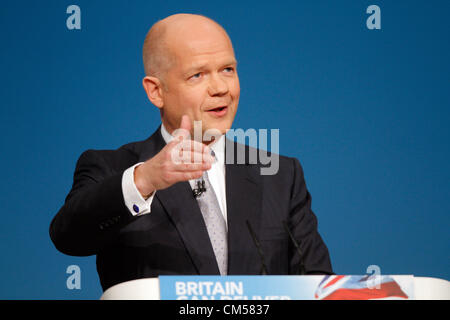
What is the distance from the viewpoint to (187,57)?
2008 millimetres

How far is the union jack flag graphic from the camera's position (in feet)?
4.46

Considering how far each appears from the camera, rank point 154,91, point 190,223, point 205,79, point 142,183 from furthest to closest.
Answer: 1. point 154,91
2. point 205,79
3. point 190,223
4. point 142,183

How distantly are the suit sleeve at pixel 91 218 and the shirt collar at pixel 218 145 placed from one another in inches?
15.6

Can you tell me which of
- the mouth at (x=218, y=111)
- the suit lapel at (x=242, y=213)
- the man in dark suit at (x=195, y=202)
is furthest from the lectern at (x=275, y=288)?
the mouth at (x=218, y=111)

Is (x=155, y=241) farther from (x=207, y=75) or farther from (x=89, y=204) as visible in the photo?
(x=207, y=75)

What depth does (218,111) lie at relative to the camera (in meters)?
2.03

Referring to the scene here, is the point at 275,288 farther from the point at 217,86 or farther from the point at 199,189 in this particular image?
the point at 217,86

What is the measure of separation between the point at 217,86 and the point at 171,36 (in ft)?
0.76

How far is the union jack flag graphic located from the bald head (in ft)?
3.22

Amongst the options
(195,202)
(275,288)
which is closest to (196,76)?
(195,202)

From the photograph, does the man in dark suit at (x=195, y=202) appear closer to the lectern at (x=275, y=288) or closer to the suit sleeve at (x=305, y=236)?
the suit sleeve at (x=305, y=236)

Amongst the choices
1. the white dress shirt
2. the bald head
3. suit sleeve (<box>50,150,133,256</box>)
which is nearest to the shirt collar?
the white dress shirt

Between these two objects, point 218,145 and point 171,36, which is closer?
point 171,36
